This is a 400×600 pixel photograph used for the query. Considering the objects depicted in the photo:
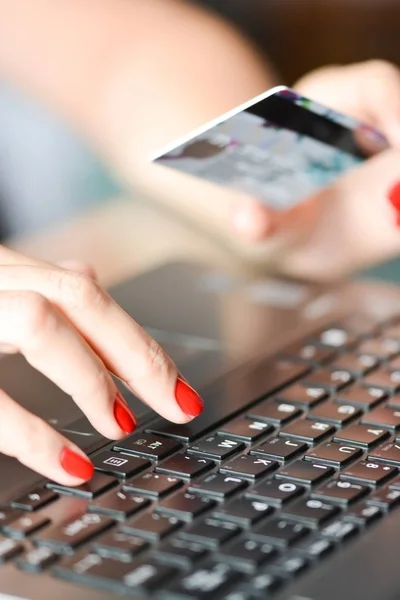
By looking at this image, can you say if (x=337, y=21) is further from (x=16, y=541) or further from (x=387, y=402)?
(x=16, y=541)

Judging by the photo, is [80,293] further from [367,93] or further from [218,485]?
[367,93]

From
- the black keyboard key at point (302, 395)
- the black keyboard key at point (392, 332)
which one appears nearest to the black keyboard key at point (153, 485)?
the black keyboard key at point (302, 395)

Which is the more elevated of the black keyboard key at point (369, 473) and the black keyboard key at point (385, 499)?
the black keyboard key at point (369, 473)

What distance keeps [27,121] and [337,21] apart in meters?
0.64

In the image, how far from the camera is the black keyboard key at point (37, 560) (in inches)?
15.6

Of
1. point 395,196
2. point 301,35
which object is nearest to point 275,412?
point 395,196

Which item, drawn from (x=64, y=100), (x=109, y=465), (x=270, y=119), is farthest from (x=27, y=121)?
(x=109, y=465)

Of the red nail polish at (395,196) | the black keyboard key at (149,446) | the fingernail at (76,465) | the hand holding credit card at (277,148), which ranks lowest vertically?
the black keyboard key at (149,446)

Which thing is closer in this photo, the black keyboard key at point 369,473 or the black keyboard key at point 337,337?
the black keyboard key at point 369,473

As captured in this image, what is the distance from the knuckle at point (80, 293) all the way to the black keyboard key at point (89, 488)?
0.28 feet

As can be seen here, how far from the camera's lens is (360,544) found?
41 cm

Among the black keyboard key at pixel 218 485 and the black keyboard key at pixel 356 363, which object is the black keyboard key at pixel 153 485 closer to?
the black keyboard key at pixel 218 485

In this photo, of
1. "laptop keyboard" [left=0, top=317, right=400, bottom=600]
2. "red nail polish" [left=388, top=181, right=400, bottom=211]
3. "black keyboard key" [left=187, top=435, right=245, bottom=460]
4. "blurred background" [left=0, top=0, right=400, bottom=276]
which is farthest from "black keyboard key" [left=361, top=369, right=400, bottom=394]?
"blurred background" [left=0, top=0, right=400, bottom=276]

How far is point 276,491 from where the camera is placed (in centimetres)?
45
